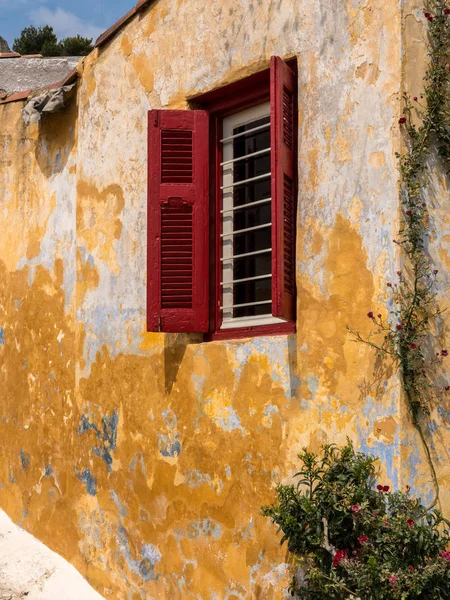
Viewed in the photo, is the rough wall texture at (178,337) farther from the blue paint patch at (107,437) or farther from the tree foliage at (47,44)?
the tree foliage at (47,44)

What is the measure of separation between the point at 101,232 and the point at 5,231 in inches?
71.0

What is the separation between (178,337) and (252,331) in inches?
25.2

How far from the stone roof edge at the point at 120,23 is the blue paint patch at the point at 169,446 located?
9.88ft

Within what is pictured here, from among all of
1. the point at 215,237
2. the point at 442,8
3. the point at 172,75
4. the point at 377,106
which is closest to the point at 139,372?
the point at 215,237

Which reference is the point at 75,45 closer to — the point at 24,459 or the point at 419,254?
the point at 24,459

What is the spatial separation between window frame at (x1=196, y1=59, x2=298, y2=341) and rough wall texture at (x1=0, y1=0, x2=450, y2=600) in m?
0.11

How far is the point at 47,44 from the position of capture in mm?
23844

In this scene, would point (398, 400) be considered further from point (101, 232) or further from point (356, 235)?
point (101, 232)

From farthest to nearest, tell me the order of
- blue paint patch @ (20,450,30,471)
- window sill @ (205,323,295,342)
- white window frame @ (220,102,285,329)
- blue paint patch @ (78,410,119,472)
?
blue paint patch @ (20,450,30,471)
blue paint patch @ (78,410,119,472)
white window frame @ (220,102,285,329)
window sill @ (205,323,295,342)

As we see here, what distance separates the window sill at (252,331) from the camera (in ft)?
18.2

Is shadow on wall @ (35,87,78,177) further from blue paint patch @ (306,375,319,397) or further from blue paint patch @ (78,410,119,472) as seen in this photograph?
blue paint patch @ (306,375,319,397)

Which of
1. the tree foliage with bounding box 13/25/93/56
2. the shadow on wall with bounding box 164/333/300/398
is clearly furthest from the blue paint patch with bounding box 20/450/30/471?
the tree foliage with bounding box 13/25/93/56

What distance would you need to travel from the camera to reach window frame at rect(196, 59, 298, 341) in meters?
5.89

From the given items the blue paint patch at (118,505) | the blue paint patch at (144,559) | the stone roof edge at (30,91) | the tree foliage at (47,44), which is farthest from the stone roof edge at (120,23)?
the tree foliage at (47,44)
